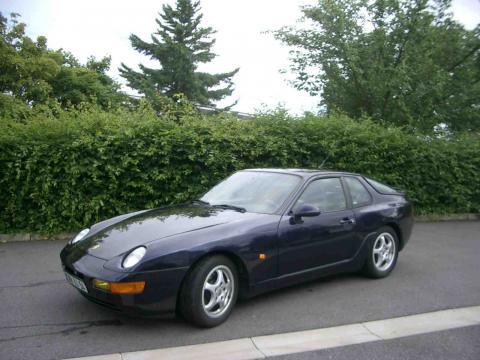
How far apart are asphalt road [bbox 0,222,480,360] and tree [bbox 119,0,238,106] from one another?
25.1 m

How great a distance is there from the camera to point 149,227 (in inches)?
159

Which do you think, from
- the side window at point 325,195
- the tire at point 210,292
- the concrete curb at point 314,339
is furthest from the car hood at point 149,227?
the concrete curb at point 314,339

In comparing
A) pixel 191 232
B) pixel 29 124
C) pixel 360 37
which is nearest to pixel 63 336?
pixel 191 232

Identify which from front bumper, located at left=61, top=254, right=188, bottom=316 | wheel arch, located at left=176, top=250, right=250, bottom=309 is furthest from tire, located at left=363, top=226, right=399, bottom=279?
front bumper, located at left=61, top=254, right=188, bottom=316

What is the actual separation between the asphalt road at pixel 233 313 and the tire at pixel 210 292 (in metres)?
0.13

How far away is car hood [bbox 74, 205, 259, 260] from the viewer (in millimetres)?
3766

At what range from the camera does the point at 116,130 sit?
24.9 ft

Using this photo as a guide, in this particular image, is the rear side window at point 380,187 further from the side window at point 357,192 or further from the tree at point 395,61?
the tree at point 395,61

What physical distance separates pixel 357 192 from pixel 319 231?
43.9 inches

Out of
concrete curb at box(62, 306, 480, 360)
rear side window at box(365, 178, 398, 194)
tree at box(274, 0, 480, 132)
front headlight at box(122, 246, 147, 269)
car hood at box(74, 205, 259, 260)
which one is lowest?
concrete curb at box(62, 306, 480, 360)

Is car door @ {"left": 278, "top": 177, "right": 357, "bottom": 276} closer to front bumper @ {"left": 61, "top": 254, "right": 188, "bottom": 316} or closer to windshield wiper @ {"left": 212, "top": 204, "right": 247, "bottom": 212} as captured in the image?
windshield wiper @ {"left": 212, "top": 204, "right": 247, "bottom": 212}

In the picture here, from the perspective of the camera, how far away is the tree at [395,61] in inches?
496

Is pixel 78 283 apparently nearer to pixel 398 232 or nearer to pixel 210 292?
pixel 210 292

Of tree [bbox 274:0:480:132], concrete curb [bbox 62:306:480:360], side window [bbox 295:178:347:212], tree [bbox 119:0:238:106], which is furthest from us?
tree [bbox 119:0:238:106]
